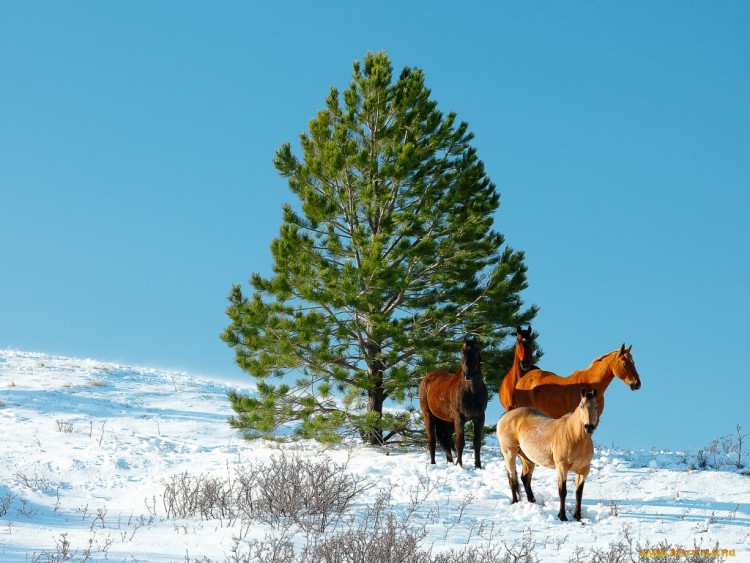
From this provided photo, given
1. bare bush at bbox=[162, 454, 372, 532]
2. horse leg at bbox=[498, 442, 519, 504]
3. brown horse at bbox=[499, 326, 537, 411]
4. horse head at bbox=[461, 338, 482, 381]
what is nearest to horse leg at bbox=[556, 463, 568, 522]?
horse leg at bbox=[498, 442, 519, 504]

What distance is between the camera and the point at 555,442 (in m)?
9.38

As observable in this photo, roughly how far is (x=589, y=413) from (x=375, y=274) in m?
6.83

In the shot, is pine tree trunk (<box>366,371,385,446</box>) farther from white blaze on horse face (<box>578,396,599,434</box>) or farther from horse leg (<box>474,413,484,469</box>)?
white blaze on horse face (<box>578,396,599,434</box>)

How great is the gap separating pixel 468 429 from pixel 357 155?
600 cm

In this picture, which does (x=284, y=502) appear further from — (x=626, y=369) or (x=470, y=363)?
(x=626, y=369)

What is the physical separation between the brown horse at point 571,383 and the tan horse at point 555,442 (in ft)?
7.83

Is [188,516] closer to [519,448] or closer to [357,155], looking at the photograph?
[519,448]

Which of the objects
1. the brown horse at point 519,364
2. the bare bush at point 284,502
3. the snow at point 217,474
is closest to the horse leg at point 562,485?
the snow at point 217,474

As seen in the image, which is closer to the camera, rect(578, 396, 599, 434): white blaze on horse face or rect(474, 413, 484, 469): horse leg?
rect(578, 396, 599, 434): white blaze on horse face

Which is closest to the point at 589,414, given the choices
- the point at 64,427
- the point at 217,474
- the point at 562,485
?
the point at 562,485

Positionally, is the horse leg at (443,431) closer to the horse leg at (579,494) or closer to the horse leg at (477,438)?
the horse leg at (477,438)

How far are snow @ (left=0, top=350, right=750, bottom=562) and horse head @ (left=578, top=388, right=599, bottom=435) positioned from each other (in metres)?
1.17

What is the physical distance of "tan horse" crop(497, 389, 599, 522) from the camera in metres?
9.11

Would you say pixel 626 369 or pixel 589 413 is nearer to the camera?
pixel 589 413
